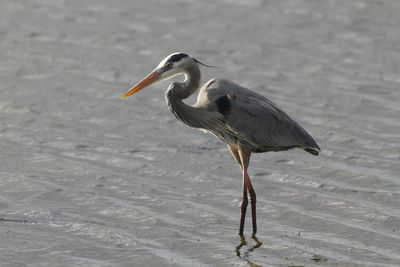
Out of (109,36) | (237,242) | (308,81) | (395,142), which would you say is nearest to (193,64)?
(237,242)

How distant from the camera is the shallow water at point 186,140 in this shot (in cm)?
822

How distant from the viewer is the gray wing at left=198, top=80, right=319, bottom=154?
8.52 metres

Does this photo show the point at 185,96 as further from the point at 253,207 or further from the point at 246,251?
the point at 246,251

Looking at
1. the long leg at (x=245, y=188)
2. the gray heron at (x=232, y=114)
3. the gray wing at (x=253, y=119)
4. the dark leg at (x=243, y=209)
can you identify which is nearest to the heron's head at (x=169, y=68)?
the gray heron at (x=232, y=114)

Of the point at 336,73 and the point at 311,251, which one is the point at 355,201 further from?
the point at 336,73

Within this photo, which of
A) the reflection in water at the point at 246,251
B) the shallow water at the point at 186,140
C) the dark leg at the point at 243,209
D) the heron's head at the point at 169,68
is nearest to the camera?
the reflection in water at the point at 246,251

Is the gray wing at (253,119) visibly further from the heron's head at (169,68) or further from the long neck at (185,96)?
the heron's head at (169,68)

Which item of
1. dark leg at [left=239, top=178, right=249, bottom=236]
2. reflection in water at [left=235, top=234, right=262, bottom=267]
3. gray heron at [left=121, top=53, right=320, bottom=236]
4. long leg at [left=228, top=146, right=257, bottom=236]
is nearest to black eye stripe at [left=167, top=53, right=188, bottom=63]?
gray heron at [left=121, top=53, right=320, bottom=236]

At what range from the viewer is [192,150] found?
426 inches

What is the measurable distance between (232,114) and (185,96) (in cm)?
50

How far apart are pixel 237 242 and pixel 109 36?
24.6 ft

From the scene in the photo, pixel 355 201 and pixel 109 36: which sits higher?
pixel 109 36

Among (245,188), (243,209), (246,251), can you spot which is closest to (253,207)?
(243,209)

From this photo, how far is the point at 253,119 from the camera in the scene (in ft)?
28.4
